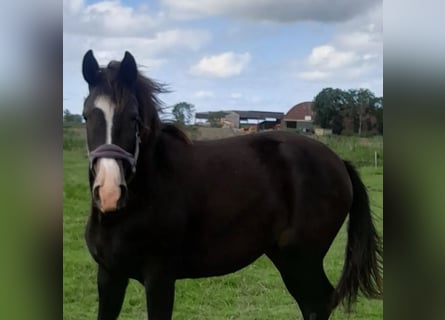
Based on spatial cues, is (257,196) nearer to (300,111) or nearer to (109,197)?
(300,111)

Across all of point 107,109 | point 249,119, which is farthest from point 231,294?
point 107,109

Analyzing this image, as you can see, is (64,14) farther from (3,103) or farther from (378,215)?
(378,215)

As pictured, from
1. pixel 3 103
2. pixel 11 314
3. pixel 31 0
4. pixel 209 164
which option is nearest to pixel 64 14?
pixel 31 0

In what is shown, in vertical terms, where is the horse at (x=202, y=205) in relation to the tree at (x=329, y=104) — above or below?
below

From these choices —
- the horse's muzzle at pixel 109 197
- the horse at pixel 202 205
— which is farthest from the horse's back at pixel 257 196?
the horse's muzzle at pixel 109 197

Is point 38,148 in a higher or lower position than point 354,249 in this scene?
higher

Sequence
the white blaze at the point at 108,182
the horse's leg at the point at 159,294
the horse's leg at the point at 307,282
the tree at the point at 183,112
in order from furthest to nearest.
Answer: the horse's leg at the point at 307,282 < the tree at the point at 183,112 < the horse's leg at the point at 159,294 < the white blaze at the point at 108,182

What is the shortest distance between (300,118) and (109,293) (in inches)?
36.2

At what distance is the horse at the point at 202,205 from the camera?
1703 mm

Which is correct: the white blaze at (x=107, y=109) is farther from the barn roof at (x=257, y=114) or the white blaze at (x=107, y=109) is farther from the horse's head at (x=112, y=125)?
the barn roof at (x=257, y=114)

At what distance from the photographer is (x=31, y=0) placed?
1.64 meters

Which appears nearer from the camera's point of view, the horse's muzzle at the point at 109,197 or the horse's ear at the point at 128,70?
the horse's muzzle at the point at 109,197

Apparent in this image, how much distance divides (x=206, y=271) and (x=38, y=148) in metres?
0.74

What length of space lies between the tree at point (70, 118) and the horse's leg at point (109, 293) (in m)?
0.51
